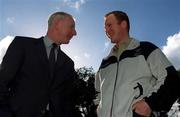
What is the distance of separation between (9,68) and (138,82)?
202cm

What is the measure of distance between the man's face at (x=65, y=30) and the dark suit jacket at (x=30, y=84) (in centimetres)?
35

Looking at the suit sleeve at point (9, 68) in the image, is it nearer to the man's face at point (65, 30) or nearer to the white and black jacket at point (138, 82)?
the man's face at point (65, 30)

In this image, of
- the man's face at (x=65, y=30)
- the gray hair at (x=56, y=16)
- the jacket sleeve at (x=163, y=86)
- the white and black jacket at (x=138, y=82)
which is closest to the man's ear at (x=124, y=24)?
the white and black jacket at (x=138, y=82)

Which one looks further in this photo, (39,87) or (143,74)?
(39,87)

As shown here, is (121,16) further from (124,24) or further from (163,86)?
(163,86)

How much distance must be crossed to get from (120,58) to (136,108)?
0.90 metres

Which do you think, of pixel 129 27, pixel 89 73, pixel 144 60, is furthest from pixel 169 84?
pixel 89 73

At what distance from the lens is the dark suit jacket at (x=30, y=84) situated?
20.0ft

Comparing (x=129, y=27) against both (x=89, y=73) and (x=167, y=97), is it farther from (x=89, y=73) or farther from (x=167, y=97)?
(x=89, y=73)

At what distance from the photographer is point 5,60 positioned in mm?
6262

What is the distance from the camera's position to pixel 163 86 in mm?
5477

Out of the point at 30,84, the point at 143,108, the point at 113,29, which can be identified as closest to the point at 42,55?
the point at 30,84

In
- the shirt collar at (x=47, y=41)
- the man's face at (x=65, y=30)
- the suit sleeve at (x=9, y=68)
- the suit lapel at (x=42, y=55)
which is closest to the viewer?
the suit sleeve at (x=9, y=68)

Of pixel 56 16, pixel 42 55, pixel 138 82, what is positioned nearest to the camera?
pixel 138 82
